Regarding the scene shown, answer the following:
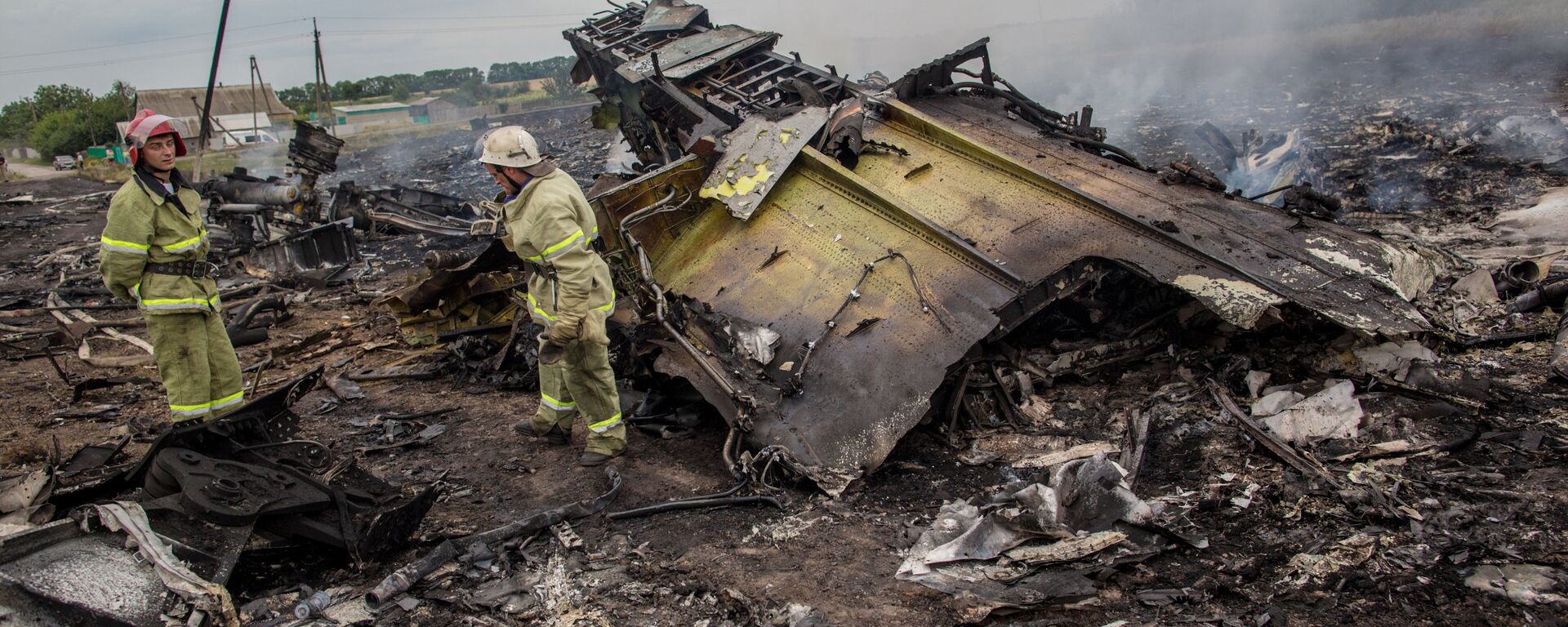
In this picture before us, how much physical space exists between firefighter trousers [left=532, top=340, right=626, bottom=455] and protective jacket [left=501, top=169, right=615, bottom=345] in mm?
151

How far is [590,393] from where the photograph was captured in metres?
4.46

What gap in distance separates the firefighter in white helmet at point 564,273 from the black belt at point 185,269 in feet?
4.51

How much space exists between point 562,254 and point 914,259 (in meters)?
1.82

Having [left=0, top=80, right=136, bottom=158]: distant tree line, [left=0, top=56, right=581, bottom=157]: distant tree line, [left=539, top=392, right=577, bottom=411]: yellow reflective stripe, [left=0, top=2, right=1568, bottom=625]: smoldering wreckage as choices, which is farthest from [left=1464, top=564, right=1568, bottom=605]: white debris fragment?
[left=0, top=80, right=136, bottom=158]: distant tree line

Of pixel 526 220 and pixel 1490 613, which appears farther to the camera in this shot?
pixel 526 220

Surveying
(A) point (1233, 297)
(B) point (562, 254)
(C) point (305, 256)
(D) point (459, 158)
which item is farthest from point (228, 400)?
(D) point (459, 158)

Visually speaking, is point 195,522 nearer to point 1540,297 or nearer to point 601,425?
point 601,425

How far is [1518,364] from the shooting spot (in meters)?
4.42

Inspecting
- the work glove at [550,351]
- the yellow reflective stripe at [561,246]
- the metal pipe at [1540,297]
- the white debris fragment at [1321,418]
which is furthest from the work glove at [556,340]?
the metal pipe at [1540,297]

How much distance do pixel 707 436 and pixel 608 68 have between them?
4.99m

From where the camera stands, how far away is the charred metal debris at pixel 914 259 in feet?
13.3

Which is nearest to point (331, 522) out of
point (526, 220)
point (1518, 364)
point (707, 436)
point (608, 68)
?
point (526, 220)

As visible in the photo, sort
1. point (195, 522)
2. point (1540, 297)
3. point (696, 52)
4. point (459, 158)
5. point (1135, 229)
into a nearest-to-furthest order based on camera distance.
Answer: point (195, 522) → point (1135, 229) → point (1540, 297) → point (696, 52) → point (459, 158)

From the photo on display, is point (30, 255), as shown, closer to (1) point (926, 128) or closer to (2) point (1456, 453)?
(1) point (926, 128)
